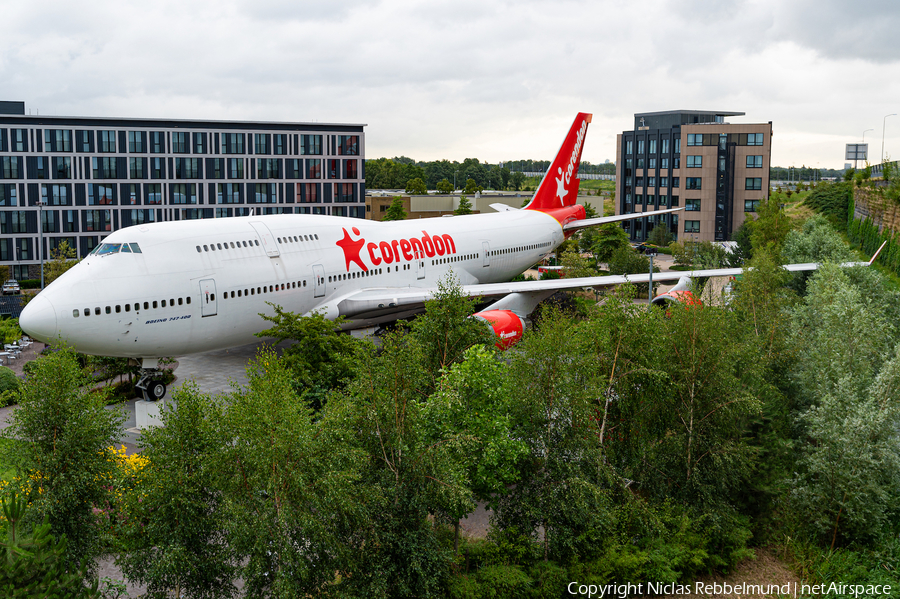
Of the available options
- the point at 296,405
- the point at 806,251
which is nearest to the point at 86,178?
the point at 806,251

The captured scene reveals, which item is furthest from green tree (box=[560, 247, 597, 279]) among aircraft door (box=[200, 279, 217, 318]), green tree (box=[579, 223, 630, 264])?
aircraft door (box=[200, 279, 217, 318])

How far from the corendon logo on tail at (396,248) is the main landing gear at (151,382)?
9.69 m

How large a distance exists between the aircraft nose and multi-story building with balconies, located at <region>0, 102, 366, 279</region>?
5443cm

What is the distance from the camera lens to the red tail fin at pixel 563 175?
2109 inches

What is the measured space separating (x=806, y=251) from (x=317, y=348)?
33.0 metres

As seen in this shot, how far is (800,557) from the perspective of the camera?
20.9 metres

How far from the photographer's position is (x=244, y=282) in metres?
29.5

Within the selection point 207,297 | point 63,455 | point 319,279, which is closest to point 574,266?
point 319,279

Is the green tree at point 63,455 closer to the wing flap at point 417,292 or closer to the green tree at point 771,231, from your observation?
the wing flap at point 417,292

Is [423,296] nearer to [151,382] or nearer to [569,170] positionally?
[151,382]

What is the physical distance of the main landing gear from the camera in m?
28.7

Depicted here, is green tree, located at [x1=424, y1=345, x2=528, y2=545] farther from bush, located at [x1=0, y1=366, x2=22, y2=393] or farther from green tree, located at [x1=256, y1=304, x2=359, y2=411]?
bush, located at [x1=0, y1=366, x2=22, y2=393]

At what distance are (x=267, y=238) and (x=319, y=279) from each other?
3009 millimetres

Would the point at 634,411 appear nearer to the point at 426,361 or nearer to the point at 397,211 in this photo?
the point at 426,361
